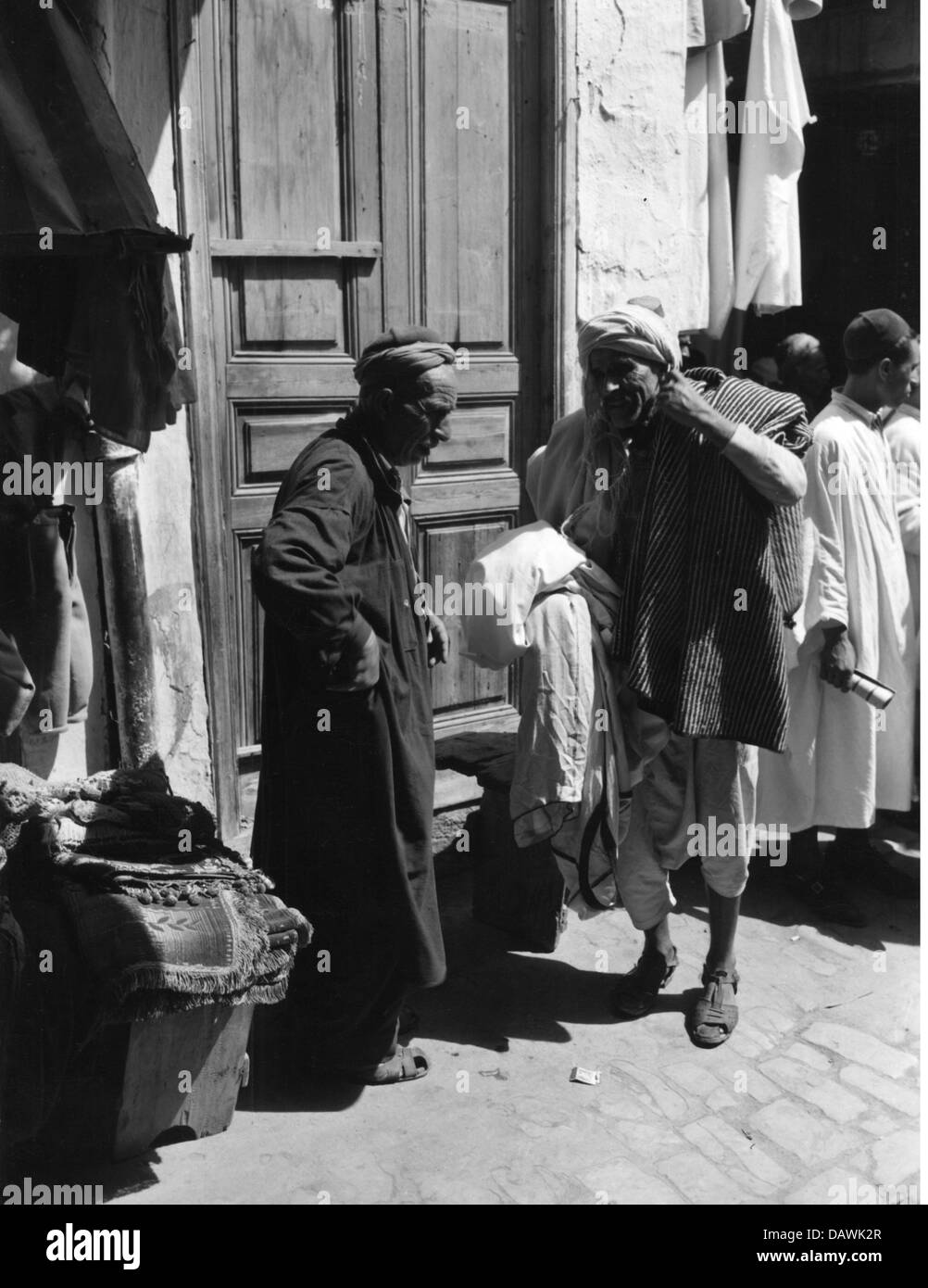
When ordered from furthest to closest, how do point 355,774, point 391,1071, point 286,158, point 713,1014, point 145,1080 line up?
point 286,158, point 713,1014, point 391,1071, point 355,774, point 145,1080

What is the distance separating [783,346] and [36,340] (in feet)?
12.3

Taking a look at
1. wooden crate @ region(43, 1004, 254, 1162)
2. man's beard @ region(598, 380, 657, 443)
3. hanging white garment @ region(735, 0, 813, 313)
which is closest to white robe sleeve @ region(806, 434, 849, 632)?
man's beard @ region(598, 380, 657, 443)

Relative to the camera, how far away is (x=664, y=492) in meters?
3.70

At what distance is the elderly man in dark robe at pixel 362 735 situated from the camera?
3.23m

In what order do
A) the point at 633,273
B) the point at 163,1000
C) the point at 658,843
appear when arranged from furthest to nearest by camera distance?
1. the point at 633,273
2. the point at 658,843
3. the point at 163,1000

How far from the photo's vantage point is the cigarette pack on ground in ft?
12.2

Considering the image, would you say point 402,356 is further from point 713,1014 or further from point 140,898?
point 713,1014

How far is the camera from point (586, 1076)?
3.73 m

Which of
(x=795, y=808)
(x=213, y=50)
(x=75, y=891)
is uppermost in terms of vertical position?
(x=213, y=50)

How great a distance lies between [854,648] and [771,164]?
2388mm

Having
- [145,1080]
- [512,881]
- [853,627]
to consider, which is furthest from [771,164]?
[145,1080]

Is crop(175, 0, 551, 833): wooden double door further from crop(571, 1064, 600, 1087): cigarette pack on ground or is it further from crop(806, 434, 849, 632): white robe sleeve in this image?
crop(571, 1064, 600, 1087): cigarette pack on ground
